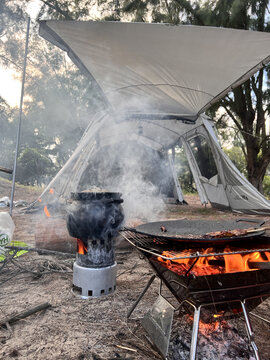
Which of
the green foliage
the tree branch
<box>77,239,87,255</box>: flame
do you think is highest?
the tree branch

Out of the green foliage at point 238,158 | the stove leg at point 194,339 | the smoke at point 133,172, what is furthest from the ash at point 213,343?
the green foliage at point 238,158

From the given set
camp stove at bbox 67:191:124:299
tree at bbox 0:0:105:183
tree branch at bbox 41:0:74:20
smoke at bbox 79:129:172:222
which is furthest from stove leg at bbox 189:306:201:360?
tree branch at bbox 41:0:74:20

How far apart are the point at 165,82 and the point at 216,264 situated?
4.84 m

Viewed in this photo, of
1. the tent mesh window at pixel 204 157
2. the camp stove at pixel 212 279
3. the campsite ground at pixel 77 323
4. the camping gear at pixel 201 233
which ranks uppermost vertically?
the tent mesh window at pixel 204 157

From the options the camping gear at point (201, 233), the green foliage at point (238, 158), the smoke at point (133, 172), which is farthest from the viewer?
the green foliage at point (238, 158)

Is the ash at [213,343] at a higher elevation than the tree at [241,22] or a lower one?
lower

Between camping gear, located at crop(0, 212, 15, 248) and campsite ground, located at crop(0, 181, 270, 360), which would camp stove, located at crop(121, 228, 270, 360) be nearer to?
campsite ground, located at crop(0, 181, 270, 360)

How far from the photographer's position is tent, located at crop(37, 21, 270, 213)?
4.24m

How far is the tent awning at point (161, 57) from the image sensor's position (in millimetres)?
Answer: 4168

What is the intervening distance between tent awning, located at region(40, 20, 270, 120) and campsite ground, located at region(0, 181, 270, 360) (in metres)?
3.61

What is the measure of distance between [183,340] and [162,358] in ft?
0.51

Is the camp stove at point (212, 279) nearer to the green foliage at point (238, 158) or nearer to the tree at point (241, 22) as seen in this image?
the tree at point (241, 22)

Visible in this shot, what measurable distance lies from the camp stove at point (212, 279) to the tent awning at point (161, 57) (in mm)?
3854

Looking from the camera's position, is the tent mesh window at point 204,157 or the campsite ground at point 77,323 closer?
the campsite ground at point 77,323
